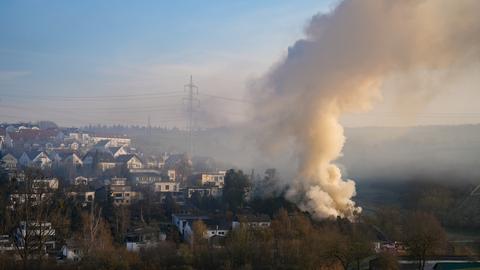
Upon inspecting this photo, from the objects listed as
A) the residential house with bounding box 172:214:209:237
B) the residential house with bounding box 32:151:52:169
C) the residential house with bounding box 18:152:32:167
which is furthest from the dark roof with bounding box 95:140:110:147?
the residential house with bounding box 172:214:209:237

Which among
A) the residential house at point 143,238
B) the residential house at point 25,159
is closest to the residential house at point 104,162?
the residential house at point 25,159

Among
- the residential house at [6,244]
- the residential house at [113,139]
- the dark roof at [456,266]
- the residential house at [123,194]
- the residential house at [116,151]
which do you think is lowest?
the dark roof at [456,266]

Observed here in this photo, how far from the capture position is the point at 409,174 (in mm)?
24203

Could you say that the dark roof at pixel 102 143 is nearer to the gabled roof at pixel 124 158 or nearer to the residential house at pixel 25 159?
the gabled roof at pixel 124 158

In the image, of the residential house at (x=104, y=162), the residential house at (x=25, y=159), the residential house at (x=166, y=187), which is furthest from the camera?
the residential house at (x=25, y=159)

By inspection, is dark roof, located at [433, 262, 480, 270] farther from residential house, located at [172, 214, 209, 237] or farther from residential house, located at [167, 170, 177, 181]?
residential house, located at [167, 170, 177, 181]

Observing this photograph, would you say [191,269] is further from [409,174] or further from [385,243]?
[409,174]

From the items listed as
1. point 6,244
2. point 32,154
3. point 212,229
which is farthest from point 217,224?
point 32,154

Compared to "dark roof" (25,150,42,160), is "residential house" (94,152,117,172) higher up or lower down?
lower down

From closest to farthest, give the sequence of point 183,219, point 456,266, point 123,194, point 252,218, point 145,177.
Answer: point 456,266
point 252,218
point 183,219
point 123,194
point 145,177

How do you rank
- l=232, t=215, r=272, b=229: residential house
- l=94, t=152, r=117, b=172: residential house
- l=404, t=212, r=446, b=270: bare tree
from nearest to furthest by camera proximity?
→ l=404, t=212, r=446, b=270: bare tree, l=232, t=215, r=272, b=229: residential house, l=94, t=152, r=117, b=172: residential house

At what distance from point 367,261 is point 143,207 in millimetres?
9452

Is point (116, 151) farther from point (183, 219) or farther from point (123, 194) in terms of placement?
point (183, 219)

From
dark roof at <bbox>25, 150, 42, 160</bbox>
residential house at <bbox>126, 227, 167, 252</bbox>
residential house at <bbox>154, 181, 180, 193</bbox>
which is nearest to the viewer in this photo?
residential house at <bbox>126, 227, 167, 252</bbox>
